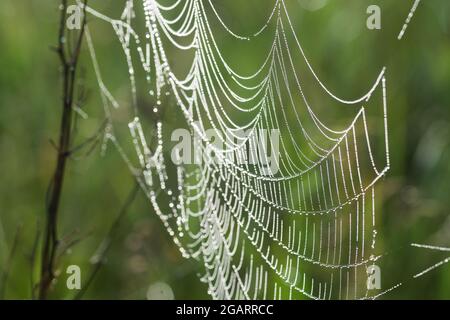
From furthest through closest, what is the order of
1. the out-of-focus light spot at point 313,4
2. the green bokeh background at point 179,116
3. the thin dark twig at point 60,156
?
the out-of-focus light spot at point 313,4 → the green bokeh background at point 179,116 → the thin dark twig at point 60,156

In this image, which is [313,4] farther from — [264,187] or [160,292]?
[160,292]

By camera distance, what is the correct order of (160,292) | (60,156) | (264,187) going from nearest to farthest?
(60,156) < (264,187) < (160,292)

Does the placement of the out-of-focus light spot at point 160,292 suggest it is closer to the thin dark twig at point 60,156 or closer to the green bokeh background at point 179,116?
the green bokeh background at point 179,116

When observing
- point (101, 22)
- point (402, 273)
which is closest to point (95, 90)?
point (101, 22)

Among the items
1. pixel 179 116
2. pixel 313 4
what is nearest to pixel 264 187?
pixel 179 116

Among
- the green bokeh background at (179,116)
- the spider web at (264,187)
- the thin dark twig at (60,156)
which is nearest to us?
the thin dark twig at (60,156)

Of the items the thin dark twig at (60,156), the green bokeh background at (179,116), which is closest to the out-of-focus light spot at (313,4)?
the green bokeh background at (179,116)
